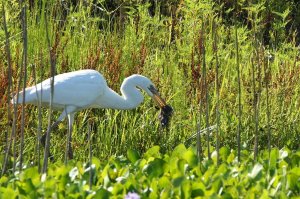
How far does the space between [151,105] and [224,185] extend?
11.9 ft

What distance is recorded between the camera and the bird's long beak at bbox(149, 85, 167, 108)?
673 centimetres

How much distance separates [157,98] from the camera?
677cm

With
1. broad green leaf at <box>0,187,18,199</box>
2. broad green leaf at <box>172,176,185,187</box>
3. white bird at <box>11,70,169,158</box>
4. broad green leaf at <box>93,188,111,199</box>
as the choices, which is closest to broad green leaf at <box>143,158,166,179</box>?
broad green leaf at <box>172,176,185,187</box>

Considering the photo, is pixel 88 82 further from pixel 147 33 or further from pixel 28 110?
pixel 147 33

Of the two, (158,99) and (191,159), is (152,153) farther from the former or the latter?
(158,99)

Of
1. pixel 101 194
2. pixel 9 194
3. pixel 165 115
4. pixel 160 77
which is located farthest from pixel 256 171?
pixel 160 77

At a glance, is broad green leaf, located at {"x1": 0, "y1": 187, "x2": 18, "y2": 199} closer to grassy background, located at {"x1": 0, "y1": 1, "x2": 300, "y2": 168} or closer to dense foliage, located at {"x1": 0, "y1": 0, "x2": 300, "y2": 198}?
dense foliage, located at {"x1": 0, "y1": 0, "x2": 300, "y2": 198}

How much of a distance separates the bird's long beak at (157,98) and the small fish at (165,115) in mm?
48

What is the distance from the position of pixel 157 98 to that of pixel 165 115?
0.21 m

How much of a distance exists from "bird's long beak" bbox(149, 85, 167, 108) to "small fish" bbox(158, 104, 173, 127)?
0.16 ft

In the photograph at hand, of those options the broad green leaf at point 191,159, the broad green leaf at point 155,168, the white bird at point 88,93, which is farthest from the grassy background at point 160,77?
the broad green leaf at point 155,168

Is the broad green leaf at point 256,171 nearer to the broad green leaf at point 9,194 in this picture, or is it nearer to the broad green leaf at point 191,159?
the broad green leaf at point 191,159

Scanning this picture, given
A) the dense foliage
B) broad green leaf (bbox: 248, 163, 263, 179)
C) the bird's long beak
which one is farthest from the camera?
the bird's long beak

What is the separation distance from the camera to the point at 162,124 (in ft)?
21.6
